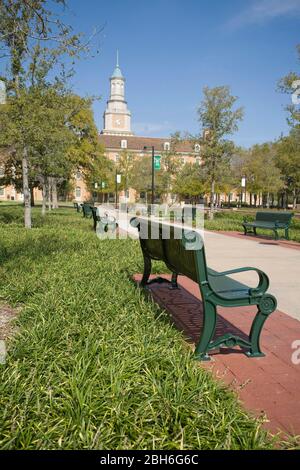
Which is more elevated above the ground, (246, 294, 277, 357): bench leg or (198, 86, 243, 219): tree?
(198, 86, 243, 219): tree

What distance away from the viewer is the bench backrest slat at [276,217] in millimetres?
13016

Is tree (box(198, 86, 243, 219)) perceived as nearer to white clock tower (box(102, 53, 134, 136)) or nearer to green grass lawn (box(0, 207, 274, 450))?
green grass lawn (box(0, 207, 274, 450))

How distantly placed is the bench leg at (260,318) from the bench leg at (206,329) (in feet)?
1.31

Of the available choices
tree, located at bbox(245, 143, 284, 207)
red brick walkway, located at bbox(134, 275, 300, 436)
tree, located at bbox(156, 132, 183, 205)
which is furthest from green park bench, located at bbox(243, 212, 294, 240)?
tree, located at bbox(245, 143, 284, 207)

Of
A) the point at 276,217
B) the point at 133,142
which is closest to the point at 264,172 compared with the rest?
the point at 276,217

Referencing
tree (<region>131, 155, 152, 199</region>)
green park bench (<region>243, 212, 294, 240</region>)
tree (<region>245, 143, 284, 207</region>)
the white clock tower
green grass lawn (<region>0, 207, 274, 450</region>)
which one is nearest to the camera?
green grass lawn (<region>0, 207, 274, 450</region>)

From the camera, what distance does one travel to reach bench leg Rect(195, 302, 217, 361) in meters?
3.12

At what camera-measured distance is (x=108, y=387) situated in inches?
96.7

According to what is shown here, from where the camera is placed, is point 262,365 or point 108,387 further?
point 262,365

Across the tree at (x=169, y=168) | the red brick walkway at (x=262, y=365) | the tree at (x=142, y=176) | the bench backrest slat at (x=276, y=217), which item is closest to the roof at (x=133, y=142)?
the tree at (x=142, y=176)

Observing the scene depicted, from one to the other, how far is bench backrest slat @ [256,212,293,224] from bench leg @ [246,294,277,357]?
33.7ft

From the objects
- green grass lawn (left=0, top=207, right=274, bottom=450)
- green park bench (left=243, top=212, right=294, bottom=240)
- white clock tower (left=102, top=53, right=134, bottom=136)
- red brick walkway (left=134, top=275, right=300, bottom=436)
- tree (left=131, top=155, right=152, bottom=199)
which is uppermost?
white clock tower (left=102, top=53, right=134, bottom=136)

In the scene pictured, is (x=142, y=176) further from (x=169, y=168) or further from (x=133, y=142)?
(x=133, y=142)

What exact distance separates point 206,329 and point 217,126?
68.1 feet
